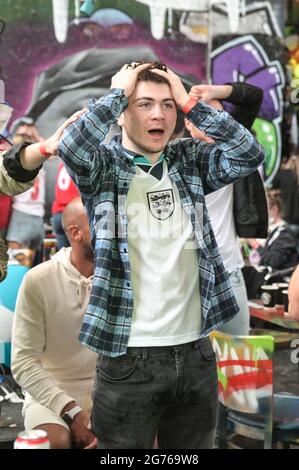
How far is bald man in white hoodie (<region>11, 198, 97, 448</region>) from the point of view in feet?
6.87

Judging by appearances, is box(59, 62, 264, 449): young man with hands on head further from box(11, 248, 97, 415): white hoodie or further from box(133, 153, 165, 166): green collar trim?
box(11, 248, 97, 415): white hoodie

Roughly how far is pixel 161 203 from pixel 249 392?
974 mm

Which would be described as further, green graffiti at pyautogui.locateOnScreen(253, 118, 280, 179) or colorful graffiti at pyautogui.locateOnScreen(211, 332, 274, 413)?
green graffiti at pyautogui.locateOnScreen(253, 118, 280, 179)

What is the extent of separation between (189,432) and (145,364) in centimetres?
23

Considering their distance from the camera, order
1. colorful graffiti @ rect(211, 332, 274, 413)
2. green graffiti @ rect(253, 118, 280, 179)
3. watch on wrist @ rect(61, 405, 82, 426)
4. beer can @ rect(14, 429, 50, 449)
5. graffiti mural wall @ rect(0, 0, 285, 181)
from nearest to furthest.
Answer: beer can @ rect(14, 429, 50, 449)
watch on wrist @ rect(61, 405, 82, 426)
colorful graffiti @ rect(211, 332, 274, 413)
graffiti mural wall @ rect(0, 0, 285, 181)
green graffiti @ rect(253, 118, 280, 179)

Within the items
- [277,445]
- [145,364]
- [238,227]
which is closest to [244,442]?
[277,445]

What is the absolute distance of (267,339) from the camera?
228 cm

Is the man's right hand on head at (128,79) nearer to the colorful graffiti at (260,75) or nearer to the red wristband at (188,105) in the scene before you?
the red wristband at (188,105)

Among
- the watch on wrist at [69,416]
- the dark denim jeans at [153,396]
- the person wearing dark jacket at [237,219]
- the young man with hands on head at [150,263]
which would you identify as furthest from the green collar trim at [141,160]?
the person wearing dark jacket at [237,219]

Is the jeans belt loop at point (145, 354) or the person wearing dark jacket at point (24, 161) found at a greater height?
the person wearing dark jacket at point (24, 161)

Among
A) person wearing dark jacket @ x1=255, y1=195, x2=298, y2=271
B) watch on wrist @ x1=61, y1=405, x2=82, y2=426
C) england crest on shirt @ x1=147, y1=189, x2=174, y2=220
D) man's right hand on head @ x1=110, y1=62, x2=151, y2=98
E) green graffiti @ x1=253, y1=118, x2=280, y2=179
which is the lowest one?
watch on wrist @ x1=61, y1=405, x2=82, y2=426

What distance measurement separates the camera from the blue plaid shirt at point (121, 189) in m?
1.59

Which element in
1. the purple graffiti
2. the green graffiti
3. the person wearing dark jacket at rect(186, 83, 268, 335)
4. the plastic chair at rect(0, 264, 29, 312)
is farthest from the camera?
the green graffiti

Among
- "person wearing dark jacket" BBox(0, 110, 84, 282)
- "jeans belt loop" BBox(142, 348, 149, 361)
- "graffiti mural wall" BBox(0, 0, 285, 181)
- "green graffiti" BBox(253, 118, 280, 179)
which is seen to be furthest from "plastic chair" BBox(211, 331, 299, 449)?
"green graffiti" BBox(253, 118, 280, 179)
